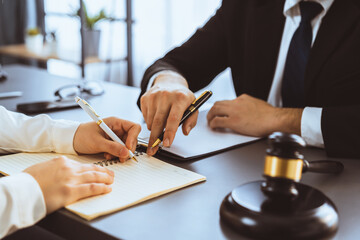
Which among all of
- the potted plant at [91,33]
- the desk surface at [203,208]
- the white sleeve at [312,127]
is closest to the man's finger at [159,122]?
the desk surface at [203,208]

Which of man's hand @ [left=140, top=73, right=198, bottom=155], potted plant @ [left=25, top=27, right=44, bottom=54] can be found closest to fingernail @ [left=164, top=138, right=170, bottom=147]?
man's hand @ [left=140, top=73, right=198, bottom=155]

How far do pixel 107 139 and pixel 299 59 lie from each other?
29.2 inches

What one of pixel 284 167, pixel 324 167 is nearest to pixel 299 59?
pixel 324 167

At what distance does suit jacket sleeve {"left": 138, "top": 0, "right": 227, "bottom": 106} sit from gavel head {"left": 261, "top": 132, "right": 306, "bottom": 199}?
3.21ft

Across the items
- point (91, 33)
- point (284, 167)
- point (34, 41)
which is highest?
point (284, 167)

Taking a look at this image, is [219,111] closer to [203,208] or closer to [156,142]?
[156,142]

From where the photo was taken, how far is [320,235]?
59cm

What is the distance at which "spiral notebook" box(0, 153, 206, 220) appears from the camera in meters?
0.68

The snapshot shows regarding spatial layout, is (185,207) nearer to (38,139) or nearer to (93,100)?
(38,139)

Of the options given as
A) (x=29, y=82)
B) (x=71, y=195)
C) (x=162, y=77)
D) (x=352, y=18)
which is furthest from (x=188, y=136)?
(x=29, y=82)

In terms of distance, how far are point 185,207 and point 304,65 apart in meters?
0.84

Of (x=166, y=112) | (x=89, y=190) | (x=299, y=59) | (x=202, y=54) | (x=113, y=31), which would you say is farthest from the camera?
(x=113, y=31)

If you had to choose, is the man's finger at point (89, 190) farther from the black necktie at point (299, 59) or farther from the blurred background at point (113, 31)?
the blurred background at point (113, 31)

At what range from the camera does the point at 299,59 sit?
4.53 ft
